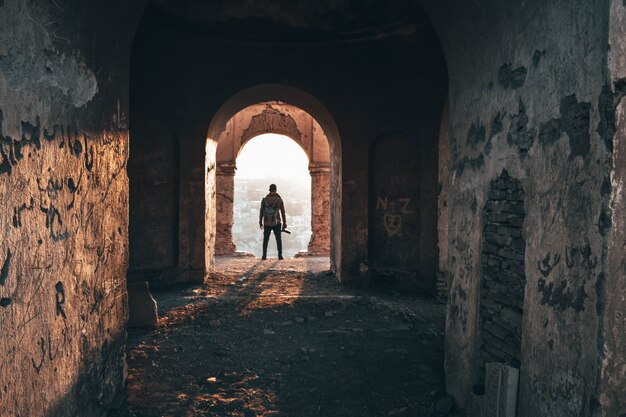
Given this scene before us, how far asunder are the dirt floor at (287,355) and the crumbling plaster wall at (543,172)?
0.65m

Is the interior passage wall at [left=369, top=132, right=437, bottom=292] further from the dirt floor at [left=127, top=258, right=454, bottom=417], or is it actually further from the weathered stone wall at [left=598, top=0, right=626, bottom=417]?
the weathered stone wall at [left=598, top=0, right=626, bottom=417]

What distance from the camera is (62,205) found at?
2381 mm

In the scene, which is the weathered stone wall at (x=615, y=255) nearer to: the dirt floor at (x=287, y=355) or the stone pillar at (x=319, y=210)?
the dirt floor at (x=287, y=355)

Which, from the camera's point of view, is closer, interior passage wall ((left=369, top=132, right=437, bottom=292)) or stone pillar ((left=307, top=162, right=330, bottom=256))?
interior passage wall ((left=369, top=132, right=437, bottom=292))

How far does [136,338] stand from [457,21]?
4057 mm

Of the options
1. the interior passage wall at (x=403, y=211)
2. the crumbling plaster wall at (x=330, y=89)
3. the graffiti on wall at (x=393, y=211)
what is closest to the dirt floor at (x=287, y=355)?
the interior passage wall at (x=403, y=211)

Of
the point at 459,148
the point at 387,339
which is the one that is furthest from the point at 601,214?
the point at 387,339

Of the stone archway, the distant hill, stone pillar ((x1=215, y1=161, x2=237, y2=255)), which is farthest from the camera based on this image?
the distant hill

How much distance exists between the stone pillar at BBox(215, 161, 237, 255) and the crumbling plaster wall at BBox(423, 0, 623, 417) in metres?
9.69

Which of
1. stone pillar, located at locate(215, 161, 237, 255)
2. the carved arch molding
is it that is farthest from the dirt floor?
the carved arch molding

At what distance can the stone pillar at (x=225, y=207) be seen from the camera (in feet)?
40.9

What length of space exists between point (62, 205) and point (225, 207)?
10472mm

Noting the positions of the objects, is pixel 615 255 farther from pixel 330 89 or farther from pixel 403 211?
pixel 330 89

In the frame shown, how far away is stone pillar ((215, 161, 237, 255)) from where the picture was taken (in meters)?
12.5
